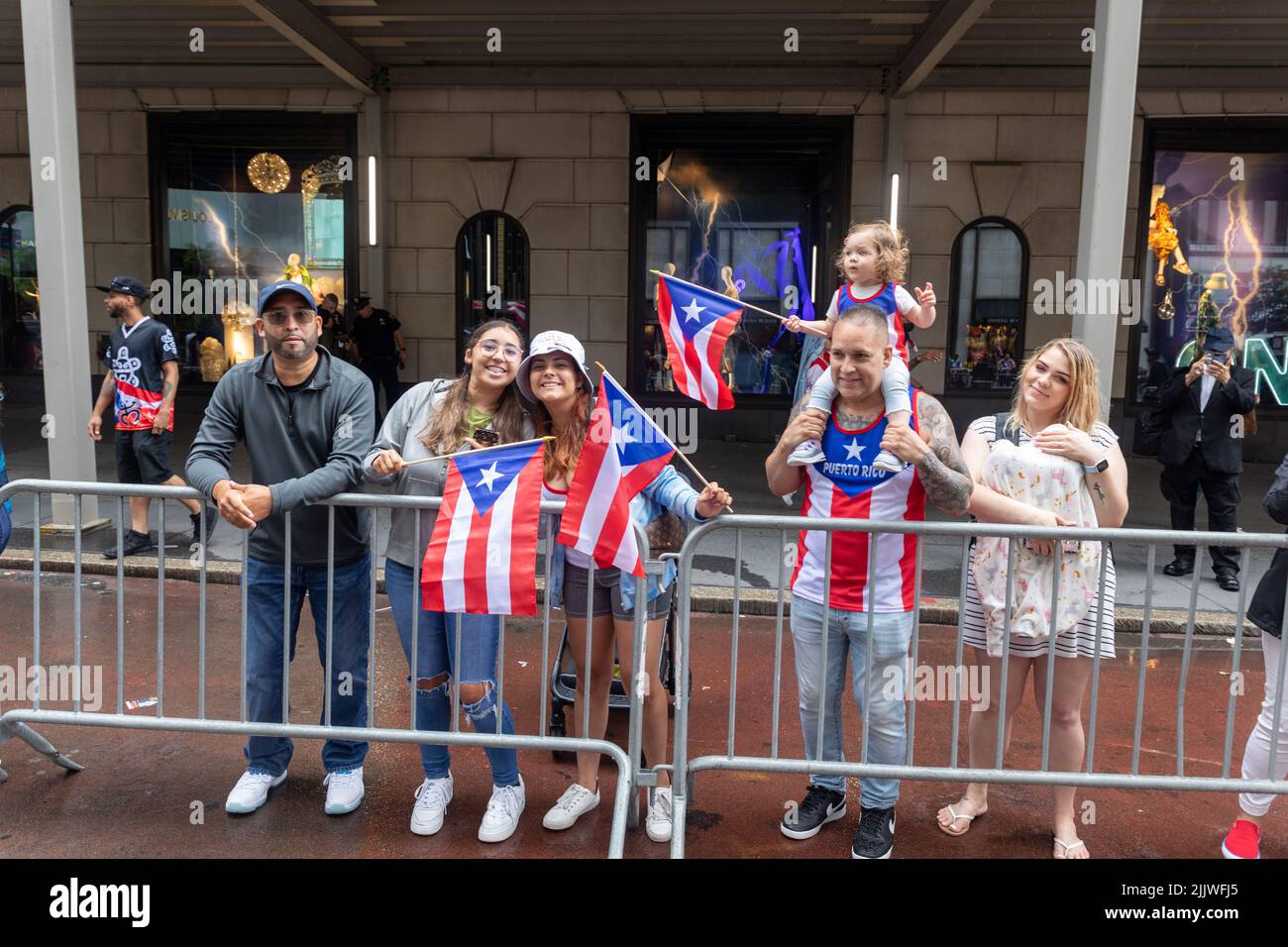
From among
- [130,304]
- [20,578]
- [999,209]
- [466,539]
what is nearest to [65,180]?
[130,304]

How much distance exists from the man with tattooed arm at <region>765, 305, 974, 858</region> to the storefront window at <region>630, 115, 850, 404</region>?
31.8 feet

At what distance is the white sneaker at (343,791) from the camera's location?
4074 millimetres

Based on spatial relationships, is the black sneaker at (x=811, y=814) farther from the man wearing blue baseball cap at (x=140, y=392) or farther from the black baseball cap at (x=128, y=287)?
the black baseball cap at (x=128, y=287)

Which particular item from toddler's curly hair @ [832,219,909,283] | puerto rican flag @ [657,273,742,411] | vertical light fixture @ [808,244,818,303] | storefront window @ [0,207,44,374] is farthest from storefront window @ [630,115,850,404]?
puerto rican flag @ [657,273,742,411]

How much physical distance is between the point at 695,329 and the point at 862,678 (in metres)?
1.54

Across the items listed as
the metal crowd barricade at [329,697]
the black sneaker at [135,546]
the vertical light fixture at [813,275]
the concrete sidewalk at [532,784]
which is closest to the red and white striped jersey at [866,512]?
the concrete sidewalk at [532,784]

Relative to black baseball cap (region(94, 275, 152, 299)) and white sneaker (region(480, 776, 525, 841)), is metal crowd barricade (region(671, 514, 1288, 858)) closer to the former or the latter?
white sneaker (region(480, 776, 525, 841))

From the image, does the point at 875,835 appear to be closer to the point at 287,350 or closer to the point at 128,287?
the point at 287,350

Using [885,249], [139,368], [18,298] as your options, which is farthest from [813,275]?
[18,298]

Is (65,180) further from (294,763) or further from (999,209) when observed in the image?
(999,209)

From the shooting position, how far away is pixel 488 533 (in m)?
3.68

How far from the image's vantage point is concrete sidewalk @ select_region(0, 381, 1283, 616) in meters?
7.44

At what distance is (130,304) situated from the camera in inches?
301

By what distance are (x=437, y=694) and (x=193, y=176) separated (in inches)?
494
